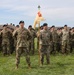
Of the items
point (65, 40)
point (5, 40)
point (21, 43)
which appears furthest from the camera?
point (65, 40)

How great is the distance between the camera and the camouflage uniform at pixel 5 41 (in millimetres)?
23609

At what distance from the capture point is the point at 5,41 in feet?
78.0

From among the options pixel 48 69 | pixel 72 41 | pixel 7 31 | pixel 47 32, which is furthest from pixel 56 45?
pixel 48 69

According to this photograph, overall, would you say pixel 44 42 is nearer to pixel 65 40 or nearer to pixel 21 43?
pixel 21 43

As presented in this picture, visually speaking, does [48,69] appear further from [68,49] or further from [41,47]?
[68,49]

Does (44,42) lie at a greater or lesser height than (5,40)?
lesser

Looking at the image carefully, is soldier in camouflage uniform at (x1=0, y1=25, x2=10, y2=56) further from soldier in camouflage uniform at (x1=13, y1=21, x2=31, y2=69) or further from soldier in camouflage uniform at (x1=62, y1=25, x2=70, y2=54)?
soldier in camouflage uniform at (x1=13, y1=21, x2=31, y2=69)

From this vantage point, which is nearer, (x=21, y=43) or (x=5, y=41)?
(x=21, y=43)

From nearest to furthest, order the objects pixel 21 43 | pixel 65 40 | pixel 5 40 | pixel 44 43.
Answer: pixel 21 43 → pixel 44 43 → pixel 5 40 → pixel 65 40

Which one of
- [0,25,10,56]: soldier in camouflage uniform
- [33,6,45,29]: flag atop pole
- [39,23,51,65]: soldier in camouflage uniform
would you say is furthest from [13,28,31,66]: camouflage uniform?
[0,25,10,56]: soldier in camouflage uniform

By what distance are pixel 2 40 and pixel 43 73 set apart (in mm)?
9416

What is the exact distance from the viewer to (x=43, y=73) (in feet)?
48.8

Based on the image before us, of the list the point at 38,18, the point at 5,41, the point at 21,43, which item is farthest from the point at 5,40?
the point at 21,43

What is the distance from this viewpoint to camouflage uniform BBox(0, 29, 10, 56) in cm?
2361
